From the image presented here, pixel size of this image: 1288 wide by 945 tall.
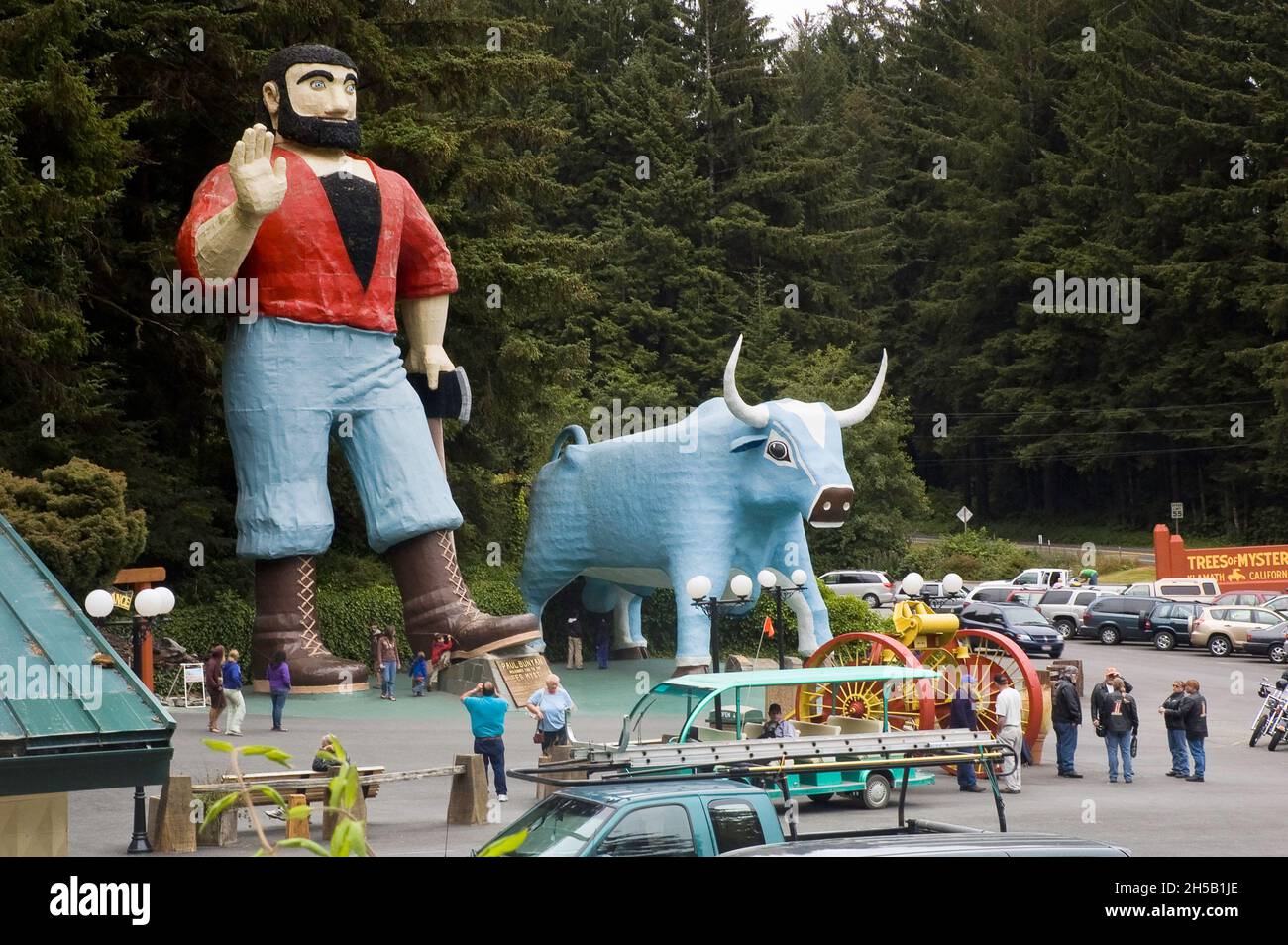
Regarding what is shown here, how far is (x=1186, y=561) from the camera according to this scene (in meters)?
41.6

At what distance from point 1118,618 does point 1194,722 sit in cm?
1904

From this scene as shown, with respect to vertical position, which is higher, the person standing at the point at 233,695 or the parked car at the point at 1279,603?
the person standing at the point at 233,695

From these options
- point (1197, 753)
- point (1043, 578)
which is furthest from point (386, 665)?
point (1043, 578)

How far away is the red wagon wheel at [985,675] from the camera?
748 inches

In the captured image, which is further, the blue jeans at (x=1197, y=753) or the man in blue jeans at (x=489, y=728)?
the blue jeans at (x=1197, y=753)

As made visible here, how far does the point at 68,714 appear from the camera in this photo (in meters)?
8.79

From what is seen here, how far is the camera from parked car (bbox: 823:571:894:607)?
41688mm

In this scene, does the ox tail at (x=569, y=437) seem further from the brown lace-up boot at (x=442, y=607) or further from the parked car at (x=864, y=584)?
the parked car at (x=864, y=584)

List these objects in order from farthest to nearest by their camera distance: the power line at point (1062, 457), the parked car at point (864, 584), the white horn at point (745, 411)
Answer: the power line at point (1062, 457), the parked car at point (864, 584), the white horn at point (745, 411)

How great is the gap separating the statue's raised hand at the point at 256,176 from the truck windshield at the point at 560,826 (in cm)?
1257

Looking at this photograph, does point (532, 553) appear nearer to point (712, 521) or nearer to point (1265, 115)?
point (712, 521)

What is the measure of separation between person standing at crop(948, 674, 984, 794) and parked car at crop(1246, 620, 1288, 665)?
53.8ft

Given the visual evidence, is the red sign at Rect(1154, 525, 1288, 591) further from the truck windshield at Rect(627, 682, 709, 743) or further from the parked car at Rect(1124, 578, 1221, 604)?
the truck windshield at Rect(627, 682, 709, 743)

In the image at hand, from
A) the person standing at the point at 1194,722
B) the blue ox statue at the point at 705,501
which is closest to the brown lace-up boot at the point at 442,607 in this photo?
the blue ox statue at the point at 705,501
